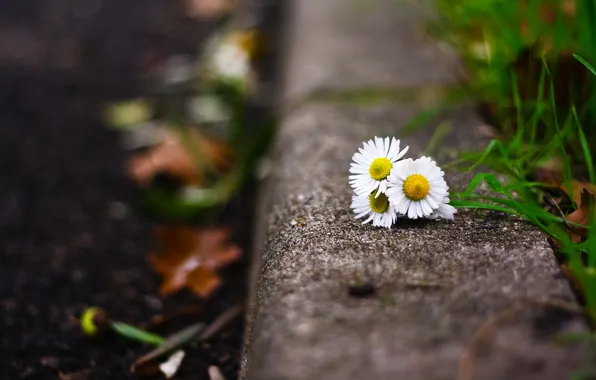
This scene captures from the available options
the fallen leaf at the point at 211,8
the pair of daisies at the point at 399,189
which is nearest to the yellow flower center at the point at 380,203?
the pair of daisies at the point at 399,189

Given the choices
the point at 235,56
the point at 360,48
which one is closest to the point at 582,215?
the point at 360,48

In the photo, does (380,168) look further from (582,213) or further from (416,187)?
(582,213)

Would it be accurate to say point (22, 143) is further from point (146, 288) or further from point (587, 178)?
point (587, 178)

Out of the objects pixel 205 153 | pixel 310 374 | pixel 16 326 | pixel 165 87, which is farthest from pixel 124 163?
pixel 310 374

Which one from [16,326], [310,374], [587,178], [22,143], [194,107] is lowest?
[310,374]

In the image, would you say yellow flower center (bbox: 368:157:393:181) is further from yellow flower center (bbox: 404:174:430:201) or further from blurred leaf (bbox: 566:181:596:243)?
blurred leaf (bbox: 566:181:596:243)

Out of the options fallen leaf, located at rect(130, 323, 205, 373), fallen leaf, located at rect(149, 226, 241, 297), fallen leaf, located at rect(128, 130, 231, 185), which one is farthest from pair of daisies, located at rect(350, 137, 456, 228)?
fallen leaf, located at rect(128, 130, 231, 185)

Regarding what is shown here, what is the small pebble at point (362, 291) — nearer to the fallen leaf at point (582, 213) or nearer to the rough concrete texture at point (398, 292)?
the rough concrete texture at point (398, 292)
